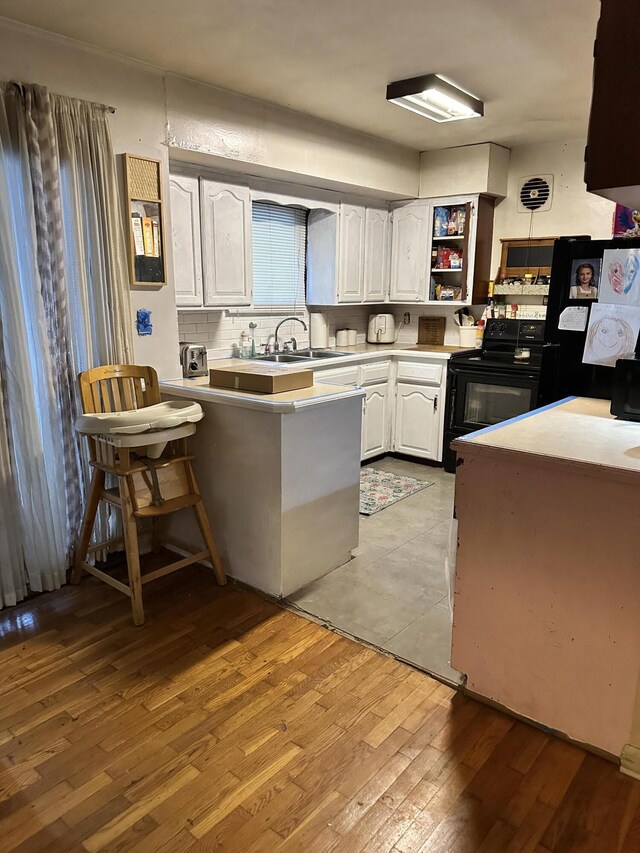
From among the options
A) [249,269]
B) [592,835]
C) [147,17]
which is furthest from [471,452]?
[249,269]

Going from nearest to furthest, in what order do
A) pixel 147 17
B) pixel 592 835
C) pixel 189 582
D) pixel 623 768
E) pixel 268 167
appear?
1. pixel 592 835
2. pixel 623 768
3. pixel 147 17
4. pixel 189 582
5. pixel 268 167

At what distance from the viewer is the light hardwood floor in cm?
157

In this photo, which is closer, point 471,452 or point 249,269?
point 471,452

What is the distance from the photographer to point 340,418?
2.85 m

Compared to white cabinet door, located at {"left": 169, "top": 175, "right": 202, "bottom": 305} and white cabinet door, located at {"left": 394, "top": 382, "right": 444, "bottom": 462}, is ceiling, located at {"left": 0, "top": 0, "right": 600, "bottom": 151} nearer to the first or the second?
white cabinet door, located at {"left": 169, "top": 175, "right": 202, "bottom": 305}

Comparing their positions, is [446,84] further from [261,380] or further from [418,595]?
[418,595]

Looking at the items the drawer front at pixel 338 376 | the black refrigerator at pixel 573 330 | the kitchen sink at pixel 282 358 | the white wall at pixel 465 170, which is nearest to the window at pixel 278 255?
the kitchen sink at pixel 282 358

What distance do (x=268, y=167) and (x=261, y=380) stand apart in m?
1.60

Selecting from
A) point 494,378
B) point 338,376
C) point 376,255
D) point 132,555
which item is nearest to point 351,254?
point 376,255

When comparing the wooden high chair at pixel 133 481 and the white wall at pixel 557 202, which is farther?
the white wall at pixel 557 202

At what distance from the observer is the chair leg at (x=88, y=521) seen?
2.67m

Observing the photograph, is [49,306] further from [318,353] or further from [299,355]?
[318,353]

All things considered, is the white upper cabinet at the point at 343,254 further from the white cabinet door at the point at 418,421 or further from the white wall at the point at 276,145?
the white cabinet door at the point at 418,421

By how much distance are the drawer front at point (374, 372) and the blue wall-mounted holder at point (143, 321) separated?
1902 millimetres
